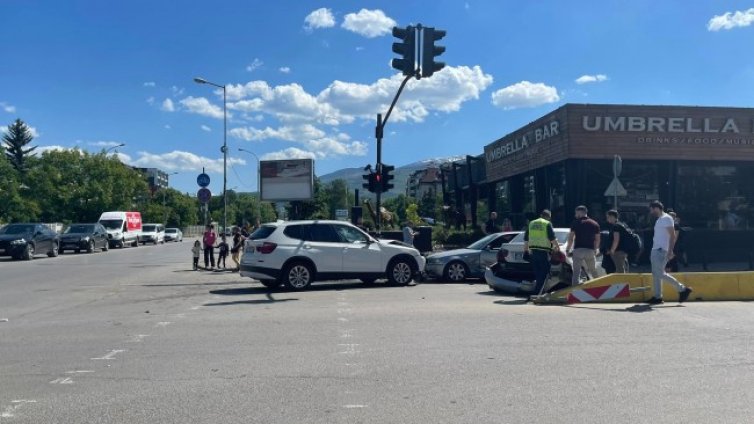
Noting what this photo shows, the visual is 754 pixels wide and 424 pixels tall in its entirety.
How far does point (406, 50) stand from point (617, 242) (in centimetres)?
628

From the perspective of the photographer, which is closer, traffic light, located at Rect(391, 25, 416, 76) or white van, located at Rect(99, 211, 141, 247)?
traffic light, located at Rect(391, 25, 416, 76)

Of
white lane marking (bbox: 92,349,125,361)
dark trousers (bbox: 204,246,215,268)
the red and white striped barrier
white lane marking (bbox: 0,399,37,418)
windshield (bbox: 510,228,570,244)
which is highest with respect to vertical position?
windshield (bbox: 510,228,570,244)

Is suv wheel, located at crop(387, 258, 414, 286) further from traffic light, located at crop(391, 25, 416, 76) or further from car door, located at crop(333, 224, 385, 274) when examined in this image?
traffic light, located at crop(391, 25, 416, 76)

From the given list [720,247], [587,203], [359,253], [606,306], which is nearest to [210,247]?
[359,253]

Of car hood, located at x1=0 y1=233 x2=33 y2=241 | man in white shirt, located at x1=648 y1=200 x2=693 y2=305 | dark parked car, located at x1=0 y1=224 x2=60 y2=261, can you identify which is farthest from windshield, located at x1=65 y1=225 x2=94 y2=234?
man in white shirt, located at x1=648 y1=200 x2=693 y2=305

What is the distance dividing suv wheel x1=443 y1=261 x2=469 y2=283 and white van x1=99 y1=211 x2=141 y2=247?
31.5 metres

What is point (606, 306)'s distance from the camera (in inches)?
428

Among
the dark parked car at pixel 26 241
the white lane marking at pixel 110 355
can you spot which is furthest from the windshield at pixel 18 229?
the white lane marking at pixel 110 355

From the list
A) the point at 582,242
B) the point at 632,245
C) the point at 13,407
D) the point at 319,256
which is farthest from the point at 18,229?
the point at 13,407

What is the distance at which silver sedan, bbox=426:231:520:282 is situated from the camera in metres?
15.8

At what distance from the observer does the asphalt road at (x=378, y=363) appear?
5195 millimetres

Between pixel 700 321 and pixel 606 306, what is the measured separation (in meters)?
1.83

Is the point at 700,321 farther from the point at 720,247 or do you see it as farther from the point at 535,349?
the point at 720,247

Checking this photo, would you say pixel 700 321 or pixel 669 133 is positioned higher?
pixel 669 133
